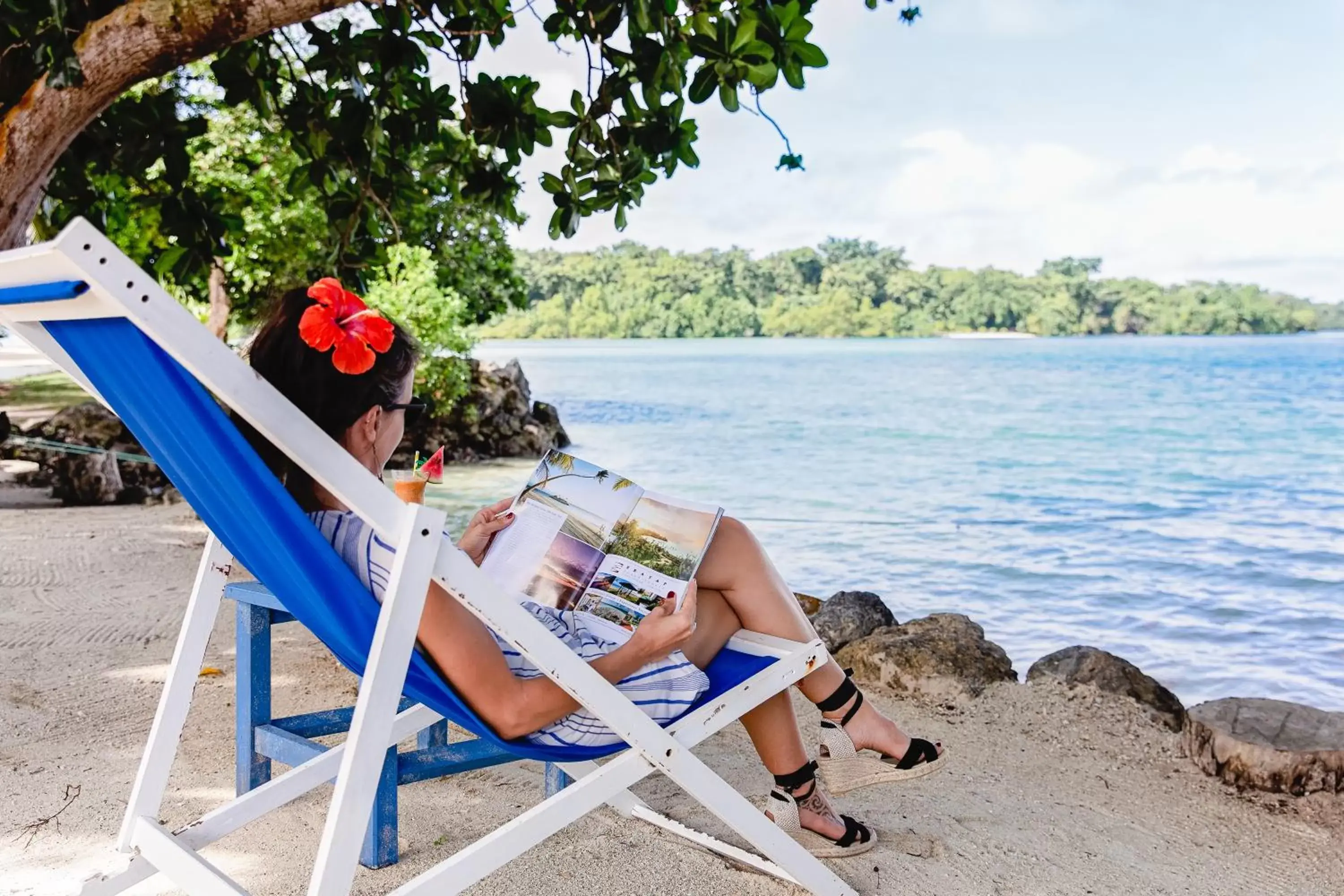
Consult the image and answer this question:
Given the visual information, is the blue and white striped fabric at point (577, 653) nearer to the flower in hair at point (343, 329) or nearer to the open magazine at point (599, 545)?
the open magazine at point (599, 545)

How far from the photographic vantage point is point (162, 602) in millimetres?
5125

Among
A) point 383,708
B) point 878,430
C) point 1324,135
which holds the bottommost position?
point 878,430

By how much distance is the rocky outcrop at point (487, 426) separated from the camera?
15555mm

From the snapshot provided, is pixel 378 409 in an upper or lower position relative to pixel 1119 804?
upper

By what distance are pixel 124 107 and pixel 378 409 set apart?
8.64 ft

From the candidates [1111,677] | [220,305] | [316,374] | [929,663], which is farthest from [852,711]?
[220,305]

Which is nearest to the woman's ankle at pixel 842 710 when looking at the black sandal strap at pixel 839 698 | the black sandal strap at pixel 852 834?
the black sandal strap at pixel 839 698

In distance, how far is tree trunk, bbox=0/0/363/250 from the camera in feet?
10.2

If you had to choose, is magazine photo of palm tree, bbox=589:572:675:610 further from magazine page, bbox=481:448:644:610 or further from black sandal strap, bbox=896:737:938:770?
black sandal strap, bbox=896:737:938:770

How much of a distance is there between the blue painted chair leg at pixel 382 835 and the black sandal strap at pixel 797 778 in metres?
0.84

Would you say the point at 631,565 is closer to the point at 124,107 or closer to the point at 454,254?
the point at 124,107

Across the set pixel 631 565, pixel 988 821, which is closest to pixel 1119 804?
pixel 988 821

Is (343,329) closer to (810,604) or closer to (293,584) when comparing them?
(293,584)

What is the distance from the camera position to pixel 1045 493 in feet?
48.9
